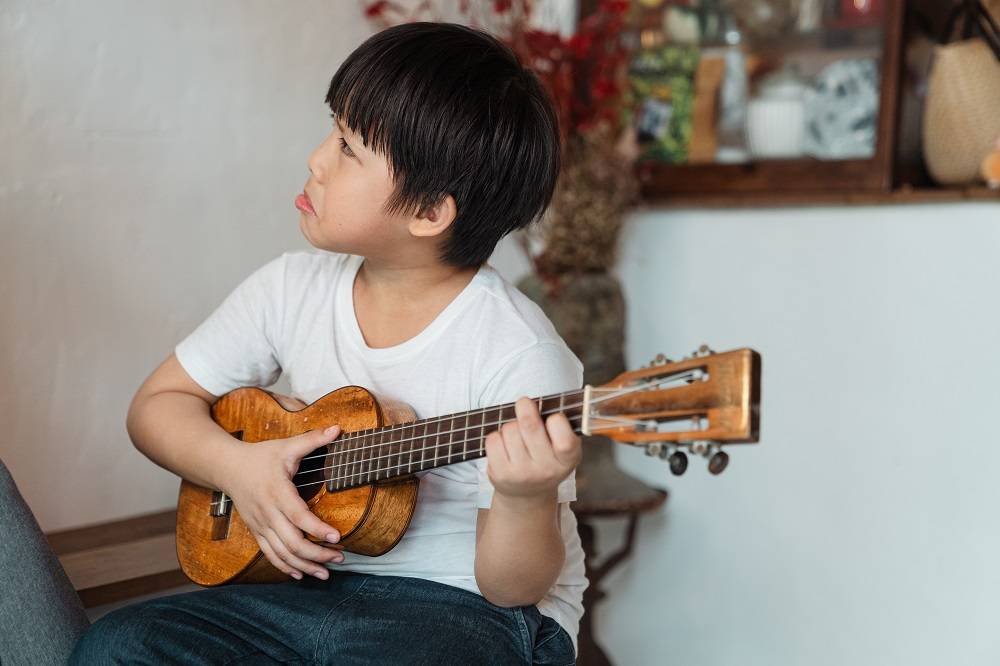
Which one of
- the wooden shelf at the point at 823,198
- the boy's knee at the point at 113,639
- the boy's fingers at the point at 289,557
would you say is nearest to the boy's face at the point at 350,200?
the boy's fingers at the point at 289,557

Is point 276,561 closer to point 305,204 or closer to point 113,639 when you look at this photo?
point 113,639

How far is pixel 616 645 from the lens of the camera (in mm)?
2252

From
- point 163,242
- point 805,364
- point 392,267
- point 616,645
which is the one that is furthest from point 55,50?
point 616,645

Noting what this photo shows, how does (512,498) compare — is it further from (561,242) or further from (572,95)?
(572,95)

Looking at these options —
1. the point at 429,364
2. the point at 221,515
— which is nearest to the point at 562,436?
the point at 429,364

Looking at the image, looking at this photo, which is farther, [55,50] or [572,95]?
[572,95]

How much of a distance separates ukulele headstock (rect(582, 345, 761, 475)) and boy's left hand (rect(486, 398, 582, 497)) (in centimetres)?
3

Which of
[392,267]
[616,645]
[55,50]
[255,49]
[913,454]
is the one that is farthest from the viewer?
[616,645]

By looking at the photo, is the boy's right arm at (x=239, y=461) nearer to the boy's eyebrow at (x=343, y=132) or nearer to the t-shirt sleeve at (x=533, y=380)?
the t-shirt sleeve at (x=533, y=380)

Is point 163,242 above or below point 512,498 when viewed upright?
above

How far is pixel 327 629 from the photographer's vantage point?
1095 millimetres

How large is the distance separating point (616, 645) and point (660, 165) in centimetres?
101

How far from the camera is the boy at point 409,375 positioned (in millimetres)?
1078

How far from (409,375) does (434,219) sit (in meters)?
0.18
